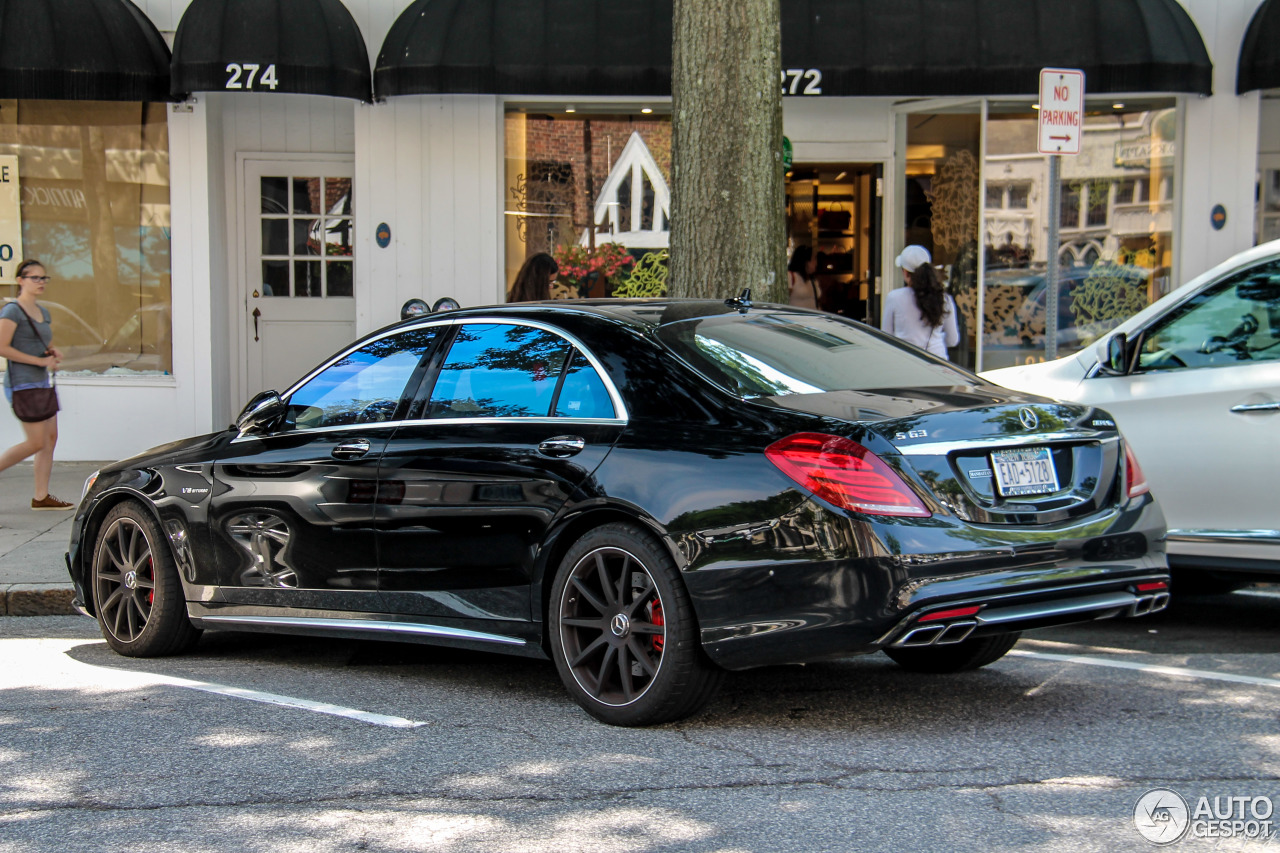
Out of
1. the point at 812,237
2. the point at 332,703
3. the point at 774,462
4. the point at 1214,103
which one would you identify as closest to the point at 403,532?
the point at 332,703

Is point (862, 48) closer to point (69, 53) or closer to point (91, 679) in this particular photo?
point (69, 53)

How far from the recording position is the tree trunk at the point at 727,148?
833cm

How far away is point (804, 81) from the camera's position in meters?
11.4

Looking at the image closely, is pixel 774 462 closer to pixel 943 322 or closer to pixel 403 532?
pixel 403 532

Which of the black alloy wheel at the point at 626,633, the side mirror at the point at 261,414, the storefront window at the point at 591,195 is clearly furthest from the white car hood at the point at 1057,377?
the storefront window at the point at 591,195

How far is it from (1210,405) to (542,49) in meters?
6.80

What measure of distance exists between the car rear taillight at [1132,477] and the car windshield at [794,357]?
0.68 metres

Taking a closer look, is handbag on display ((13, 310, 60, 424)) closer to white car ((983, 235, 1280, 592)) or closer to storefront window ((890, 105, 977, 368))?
white car ((983, 235, 1280, 592))

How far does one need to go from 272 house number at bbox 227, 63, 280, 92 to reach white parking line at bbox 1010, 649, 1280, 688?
26.0 feet

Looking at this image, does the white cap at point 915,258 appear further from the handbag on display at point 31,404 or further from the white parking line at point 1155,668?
the handbag on display at point 31,404

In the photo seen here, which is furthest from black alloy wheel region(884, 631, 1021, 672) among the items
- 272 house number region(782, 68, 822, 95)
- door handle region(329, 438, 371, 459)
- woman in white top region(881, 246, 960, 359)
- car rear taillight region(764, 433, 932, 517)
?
272 house number region(782, 68, 822, 95)

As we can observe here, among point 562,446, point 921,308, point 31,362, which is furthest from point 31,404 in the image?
point 562,446

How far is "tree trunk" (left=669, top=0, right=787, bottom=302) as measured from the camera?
27.3 ft

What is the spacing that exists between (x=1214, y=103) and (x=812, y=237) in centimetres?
380
